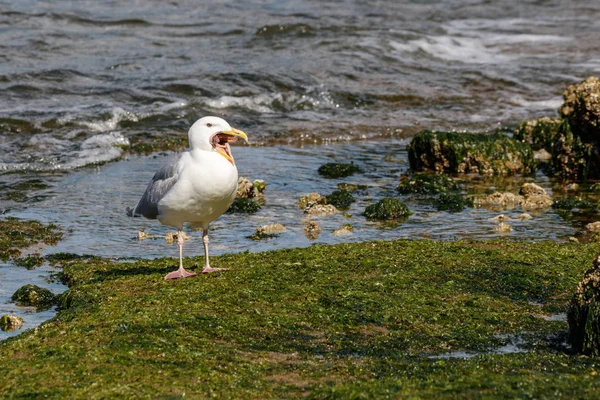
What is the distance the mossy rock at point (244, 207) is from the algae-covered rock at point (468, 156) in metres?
3.20

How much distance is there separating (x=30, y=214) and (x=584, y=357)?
7.17 m

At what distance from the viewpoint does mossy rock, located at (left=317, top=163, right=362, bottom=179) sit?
1253cm

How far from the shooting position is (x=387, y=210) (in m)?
10.1

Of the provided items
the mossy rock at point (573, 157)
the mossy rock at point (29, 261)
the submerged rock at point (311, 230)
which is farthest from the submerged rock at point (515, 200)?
the mossy rock at point (29, 261)

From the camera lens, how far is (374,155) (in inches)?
554

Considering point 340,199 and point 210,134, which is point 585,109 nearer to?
point 340,199

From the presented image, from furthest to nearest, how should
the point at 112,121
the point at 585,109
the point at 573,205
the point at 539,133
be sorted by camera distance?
1. the point at 112,121
2. the point at 539,133
3. the point at 585,109
4. the point at 573,205

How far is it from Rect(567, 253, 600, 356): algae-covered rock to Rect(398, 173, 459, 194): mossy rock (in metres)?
5.82

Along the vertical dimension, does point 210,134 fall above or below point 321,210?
above

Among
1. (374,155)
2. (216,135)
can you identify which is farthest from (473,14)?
(216,135)

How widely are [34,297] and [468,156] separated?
24.0ft

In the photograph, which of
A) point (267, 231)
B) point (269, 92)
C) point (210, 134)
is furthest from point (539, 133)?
point (210, 134)

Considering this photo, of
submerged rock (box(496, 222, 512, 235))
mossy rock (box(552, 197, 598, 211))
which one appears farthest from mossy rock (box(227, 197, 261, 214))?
mossy rock (box(552, 197, 598, 211))

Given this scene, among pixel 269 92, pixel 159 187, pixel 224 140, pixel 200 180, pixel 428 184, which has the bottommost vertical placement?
pixel 428 184
